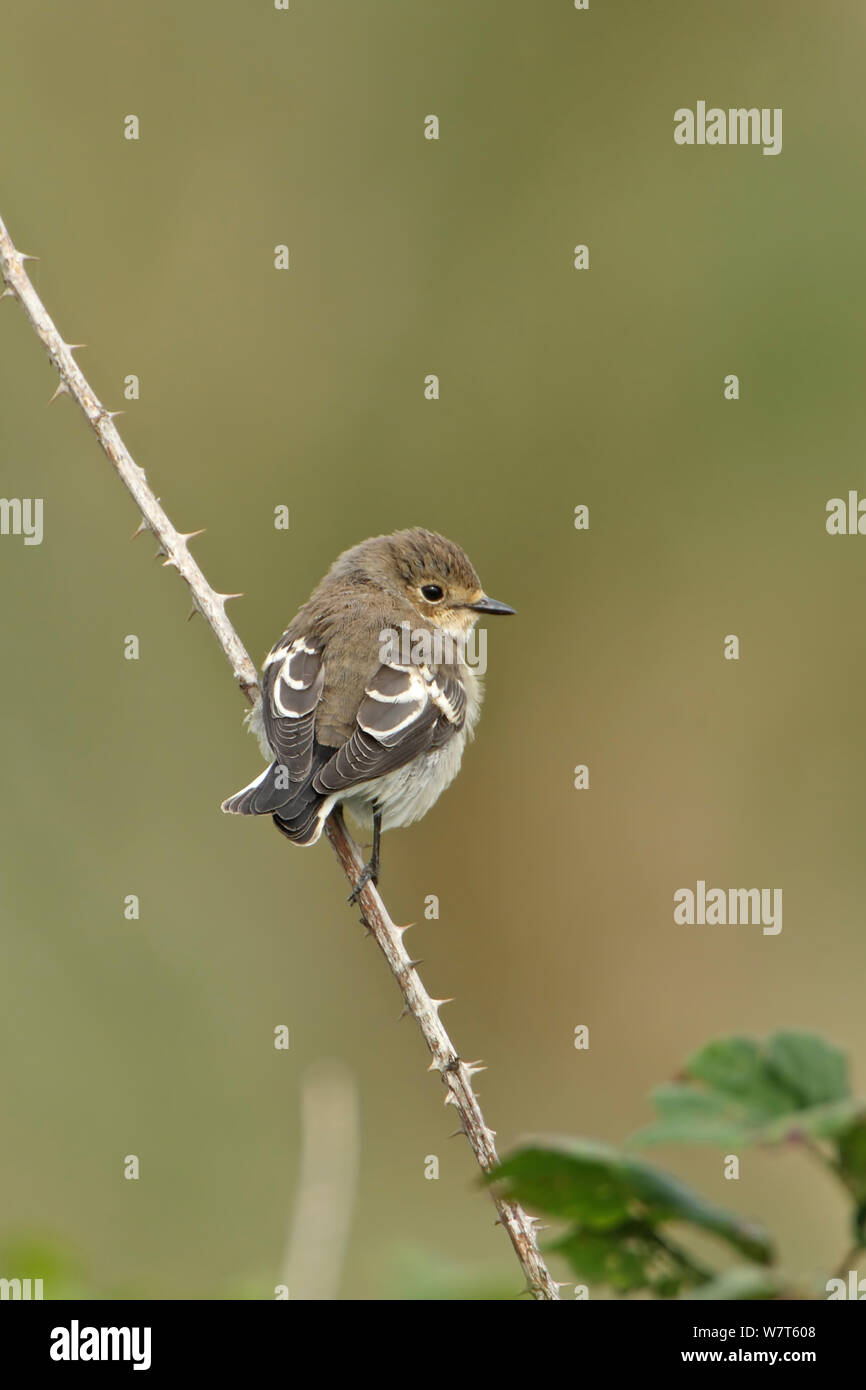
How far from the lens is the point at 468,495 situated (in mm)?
10391

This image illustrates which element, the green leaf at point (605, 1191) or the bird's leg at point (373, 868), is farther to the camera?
the bird's leg at point (373, 868)

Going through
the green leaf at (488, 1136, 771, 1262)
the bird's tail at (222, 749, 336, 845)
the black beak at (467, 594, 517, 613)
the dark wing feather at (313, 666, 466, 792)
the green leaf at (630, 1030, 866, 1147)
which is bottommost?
the green leaf at (488, 1136, 771, 1262)

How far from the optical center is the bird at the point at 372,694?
5.35 meters

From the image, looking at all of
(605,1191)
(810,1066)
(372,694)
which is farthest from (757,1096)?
Result: (372,694)

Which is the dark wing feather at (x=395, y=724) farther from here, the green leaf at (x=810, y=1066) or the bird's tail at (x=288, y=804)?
the green leaf at (x=810, y=1066)

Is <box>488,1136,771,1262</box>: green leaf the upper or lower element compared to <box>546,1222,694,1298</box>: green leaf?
upper

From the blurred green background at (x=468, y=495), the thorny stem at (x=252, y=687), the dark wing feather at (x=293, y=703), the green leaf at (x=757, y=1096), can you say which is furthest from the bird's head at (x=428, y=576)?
the green leaf at (x=757, y=1096)

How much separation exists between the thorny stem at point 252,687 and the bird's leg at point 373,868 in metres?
0.03

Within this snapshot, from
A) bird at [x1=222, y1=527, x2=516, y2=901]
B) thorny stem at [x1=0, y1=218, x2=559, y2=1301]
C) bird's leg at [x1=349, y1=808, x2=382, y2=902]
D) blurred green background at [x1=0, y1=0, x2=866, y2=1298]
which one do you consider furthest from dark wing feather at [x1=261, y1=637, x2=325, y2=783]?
blurred green background at [x1=0, y1=0, x2=866, y2=1298]

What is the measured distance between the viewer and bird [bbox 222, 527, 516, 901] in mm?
5352

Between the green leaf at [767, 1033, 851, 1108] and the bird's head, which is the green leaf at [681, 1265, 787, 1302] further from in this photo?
the bird's head

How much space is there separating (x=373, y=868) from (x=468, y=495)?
5.34 metres

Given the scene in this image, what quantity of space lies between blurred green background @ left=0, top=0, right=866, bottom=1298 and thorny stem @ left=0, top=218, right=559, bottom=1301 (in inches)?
169

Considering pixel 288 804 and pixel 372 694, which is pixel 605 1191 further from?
pixel 372 694
